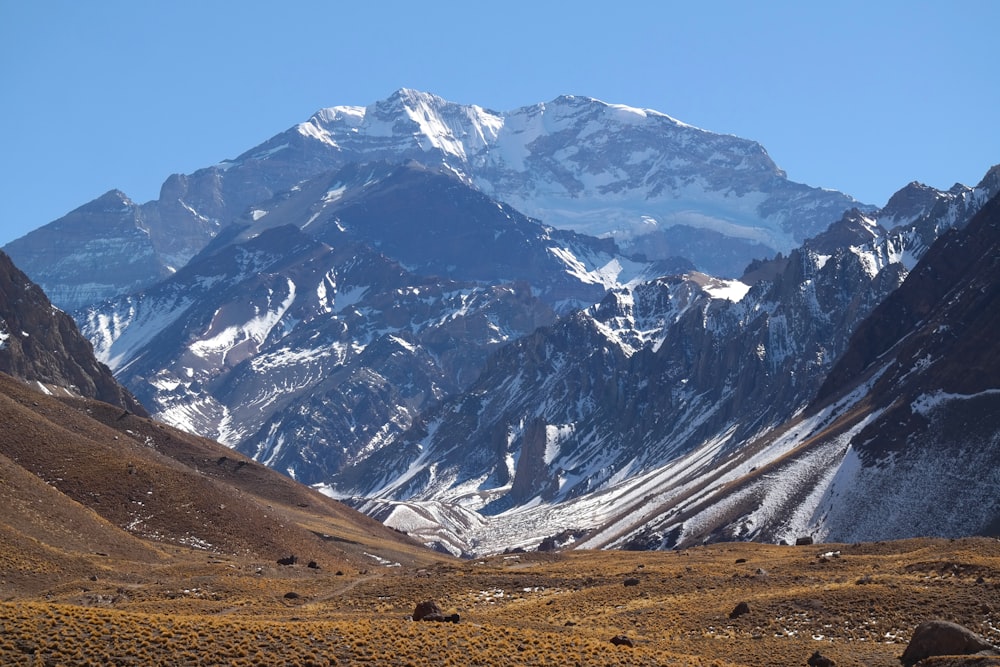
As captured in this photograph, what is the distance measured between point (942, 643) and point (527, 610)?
2901 centimetres

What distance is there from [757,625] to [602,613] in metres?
10.9

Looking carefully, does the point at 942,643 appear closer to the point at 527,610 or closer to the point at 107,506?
the point at 527,610

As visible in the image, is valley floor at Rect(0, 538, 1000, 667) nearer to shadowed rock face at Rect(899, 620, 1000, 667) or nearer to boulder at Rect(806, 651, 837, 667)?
boulder at Rect(806, 651, 837, 667)

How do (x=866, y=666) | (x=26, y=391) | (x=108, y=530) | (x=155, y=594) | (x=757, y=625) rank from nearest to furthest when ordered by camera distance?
(x=866, y=666) → (x=757, y=625) → (x=155, y=594) → (x=108, y=530) → (x=26, y=391)

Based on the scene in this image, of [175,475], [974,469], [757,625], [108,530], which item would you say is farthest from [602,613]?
[974,469]

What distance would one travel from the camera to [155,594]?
83938 mm

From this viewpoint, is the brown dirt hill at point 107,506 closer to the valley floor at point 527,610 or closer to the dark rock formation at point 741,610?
the valley floor at point 527,610

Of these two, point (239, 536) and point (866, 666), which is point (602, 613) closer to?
point (866, 666)

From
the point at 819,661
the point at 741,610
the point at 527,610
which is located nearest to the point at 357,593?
the point at 527,610

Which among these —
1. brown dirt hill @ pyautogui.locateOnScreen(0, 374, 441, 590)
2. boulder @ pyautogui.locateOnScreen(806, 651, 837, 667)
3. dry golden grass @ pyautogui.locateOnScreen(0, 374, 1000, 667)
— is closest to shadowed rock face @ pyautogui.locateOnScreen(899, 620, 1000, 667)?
dry golden grass @ pyautogui.locateOnScreen(0, 374, 1000, 667)

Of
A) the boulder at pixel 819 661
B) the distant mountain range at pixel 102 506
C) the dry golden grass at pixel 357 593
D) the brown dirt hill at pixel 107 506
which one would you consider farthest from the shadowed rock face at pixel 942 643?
the brown dirt hill at pixel 107 506

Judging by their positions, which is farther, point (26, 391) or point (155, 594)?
point (26, 391)

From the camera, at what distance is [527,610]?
255 feet

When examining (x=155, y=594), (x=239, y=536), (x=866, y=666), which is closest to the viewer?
(x=866, y=666)
